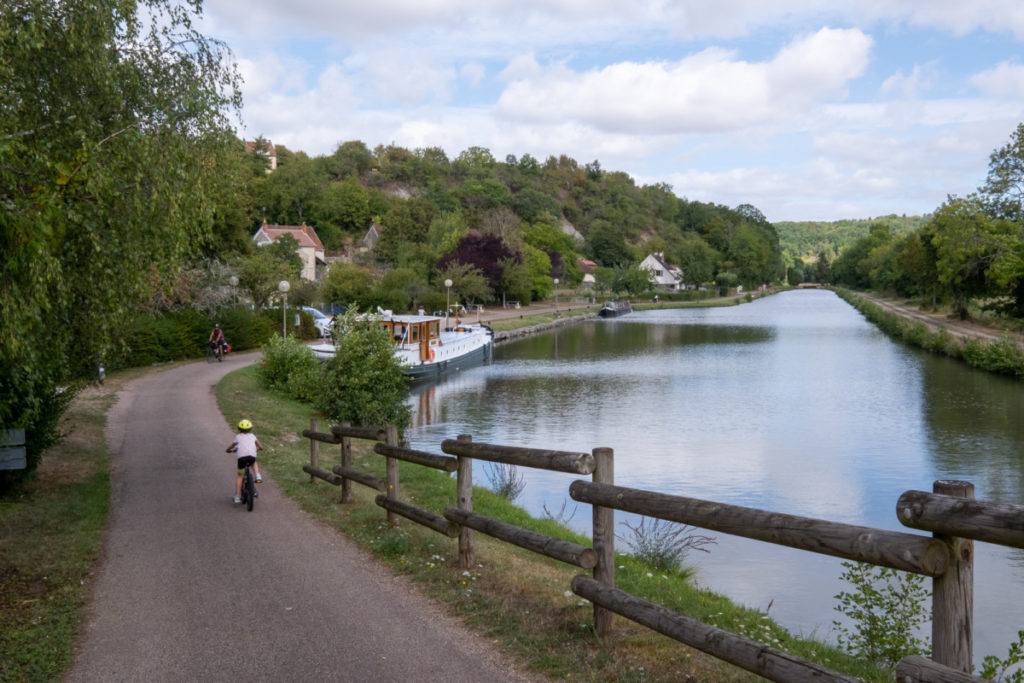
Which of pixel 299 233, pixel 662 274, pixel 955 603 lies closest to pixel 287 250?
pixel 299 233

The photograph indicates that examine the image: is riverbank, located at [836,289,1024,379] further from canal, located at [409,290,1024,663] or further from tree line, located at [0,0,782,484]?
tree line, located at [0,0,782,484]

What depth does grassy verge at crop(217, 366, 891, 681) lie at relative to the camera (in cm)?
536

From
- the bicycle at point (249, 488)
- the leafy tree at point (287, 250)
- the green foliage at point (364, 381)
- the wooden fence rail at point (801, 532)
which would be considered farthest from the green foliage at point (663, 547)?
the leafy tree at point (287, 250)

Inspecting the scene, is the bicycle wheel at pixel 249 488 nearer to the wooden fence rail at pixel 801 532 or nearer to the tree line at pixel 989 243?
the wooden fence rail at pixel 801 532

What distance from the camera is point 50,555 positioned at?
8508 mm

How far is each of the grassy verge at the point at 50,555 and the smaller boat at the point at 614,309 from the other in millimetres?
74660

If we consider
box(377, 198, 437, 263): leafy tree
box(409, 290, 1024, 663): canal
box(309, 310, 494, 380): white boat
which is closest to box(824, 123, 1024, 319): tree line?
box(409, 290, 1024, 663): canal

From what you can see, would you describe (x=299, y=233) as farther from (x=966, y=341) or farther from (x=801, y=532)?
(x=801, y=532)

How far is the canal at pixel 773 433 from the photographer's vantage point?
11898 mm

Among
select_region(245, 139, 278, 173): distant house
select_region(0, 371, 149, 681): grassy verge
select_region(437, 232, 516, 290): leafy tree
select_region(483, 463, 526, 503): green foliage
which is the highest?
select_region(245, 139, 278, 173): distant house

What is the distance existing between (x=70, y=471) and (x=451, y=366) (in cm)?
2697

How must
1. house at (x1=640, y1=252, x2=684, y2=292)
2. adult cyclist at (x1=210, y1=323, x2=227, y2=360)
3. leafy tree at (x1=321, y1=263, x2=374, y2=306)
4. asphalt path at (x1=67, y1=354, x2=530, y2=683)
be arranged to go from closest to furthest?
asphalt path at (x1=67, y1=354, x2=530, y2=683) → adult cyclist at (x1=210, y1=323, x2=227, y2=360) → leafy tree at (x1=321, y1=263, x2=374, y2=306) → house at (x1=640, y1=252, x2=684, y2=292)

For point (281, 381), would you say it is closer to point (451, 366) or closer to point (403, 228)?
point (451, 366)

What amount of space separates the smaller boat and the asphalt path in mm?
77220
